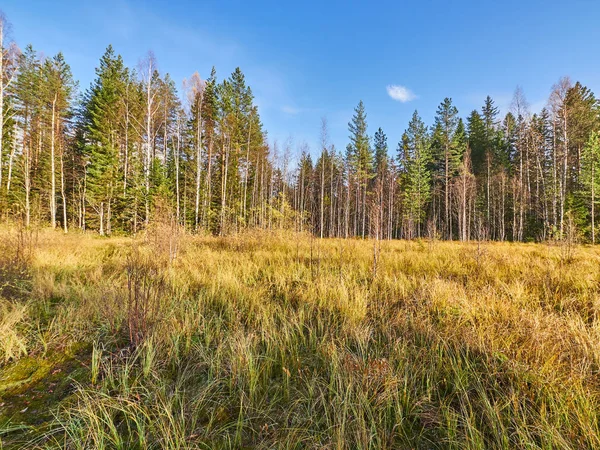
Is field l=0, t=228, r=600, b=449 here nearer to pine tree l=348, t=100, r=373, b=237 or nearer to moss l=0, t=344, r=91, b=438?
moss l=0, t=344, r=91, b=438

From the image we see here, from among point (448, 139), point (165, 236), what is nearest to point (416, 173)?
point (448, 139)

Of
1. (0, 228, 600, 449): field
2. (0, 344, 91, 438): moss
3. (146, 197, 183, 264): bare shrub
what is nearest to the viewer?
(0, 228, 600, 449): field

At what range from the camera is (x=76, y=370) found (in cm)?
214

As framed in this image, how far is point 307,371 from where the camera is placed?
6.87 ft

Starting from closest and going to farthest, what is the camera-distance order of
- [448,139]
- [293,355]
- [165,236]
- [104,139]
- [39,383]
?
[39,383] → [293,355] → [165,236] → [104,139] → [448,139]

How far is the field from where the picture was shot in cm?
144

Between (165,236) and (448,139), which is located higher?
(448,139)

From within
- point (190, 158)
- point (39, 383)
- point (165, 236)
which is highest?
point (190, 158)

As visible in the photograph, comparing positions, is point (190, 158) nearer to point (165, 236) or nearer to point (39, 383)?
point (165, 236)

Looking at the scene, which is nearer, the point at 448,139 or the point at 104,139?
the point at 104,139

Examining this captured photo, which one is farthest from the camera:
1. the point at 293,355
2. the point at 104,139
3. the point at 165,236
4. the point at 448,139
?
the point at 448,139

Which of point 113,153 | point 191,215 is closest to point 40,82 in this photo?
point 113,153

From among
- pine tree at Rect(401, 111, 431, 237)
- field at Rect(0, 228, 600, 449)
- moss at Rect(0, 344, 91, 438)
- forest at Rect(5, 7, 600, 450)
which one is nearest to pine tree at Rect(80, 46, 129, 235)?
forest at Rect(5, 7, 600, 450)

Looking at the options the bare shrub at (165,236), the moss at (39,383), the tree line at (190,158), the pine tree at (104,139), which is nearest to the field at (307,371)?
the moss at (39,383)
